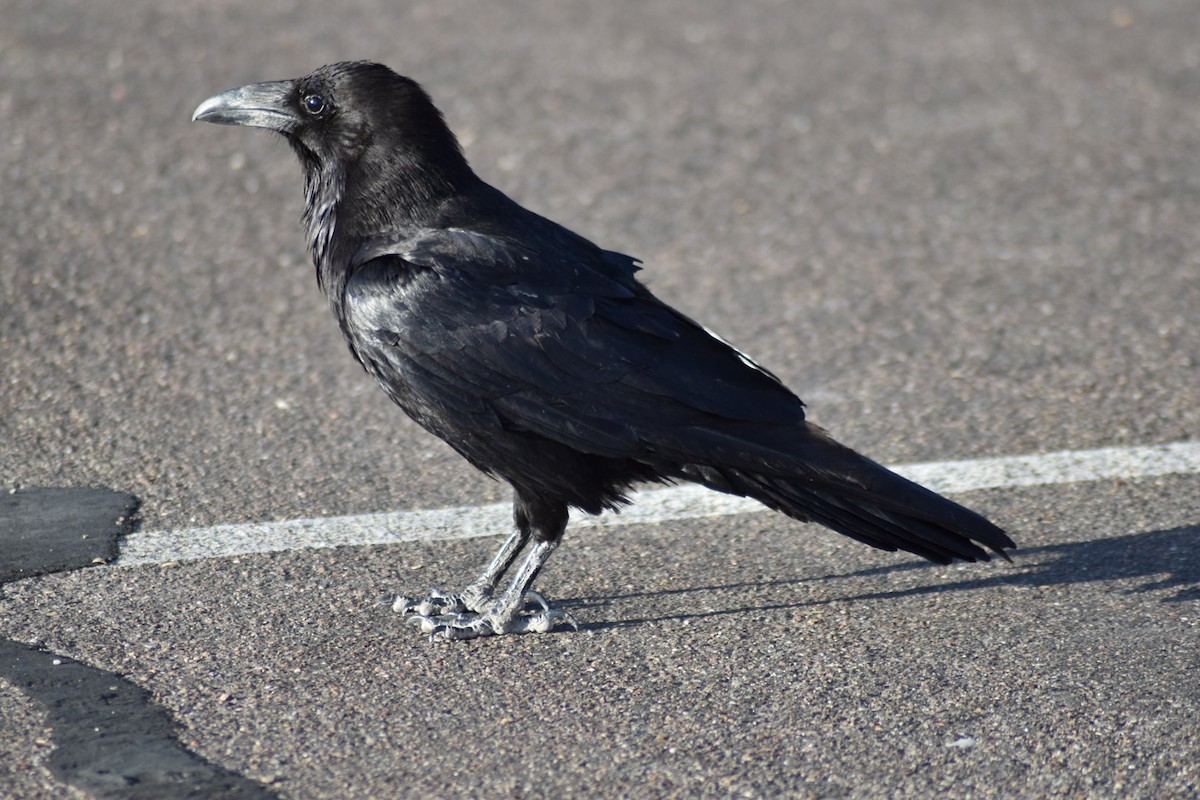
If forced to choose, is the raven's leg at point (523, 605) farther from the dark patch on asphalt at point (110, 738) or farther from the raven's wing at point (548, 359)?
the dark patch on asphalt at point (110, 738)

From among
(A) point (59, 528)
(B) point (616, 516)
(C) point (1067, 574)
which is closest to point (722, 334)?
(B) point (616, 516)

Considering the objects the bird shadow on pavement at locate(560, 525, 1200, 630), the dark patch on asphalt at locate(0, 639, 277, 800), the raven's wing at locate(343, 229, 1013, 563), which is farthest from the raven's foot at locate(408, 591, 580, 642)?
the dark patch on asphalt at locate(0, 639, 277, 800)

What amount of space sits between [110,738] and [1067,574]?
103 inches

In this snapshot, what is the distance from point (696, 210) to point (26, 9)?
17.3 feet

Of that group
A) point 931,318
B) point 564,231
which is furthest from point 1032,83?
point 564,231

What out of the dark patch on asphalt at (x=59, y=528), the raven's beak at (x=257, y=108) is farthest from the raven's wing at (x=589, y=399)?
the dark patch on asphalt at (x=59, y=528)

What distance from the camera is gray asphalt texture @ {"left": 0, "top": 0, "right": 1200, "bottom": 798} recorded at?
3.38m

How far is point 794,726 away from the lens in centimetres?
341

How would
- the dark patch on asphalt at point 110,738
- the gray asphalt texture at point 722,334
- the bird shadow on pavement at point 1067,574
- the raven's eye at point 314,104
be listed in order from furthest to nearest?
the raven's eye at point 314,104, the bird shadow on pavement at point 1067,574, the gray asphalt texture at point 722,334, the dark patch on asphalt at point 110,738

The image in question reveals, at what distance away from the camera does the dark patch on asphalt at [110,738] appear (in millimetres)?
3104

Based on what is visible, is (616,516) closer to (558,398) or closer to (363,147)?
(558,398)

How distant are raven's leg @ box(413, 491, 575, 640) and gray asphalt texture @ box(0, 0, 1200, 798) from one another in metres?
0.07

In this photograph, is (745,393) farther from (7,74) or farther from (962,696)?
(7,74)

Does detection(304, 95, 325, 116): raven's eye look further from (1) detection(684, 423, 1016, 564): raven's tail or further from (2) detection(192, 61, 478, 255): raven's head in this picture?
(1) detection(684, 423, 1016, 564): raven's tail
